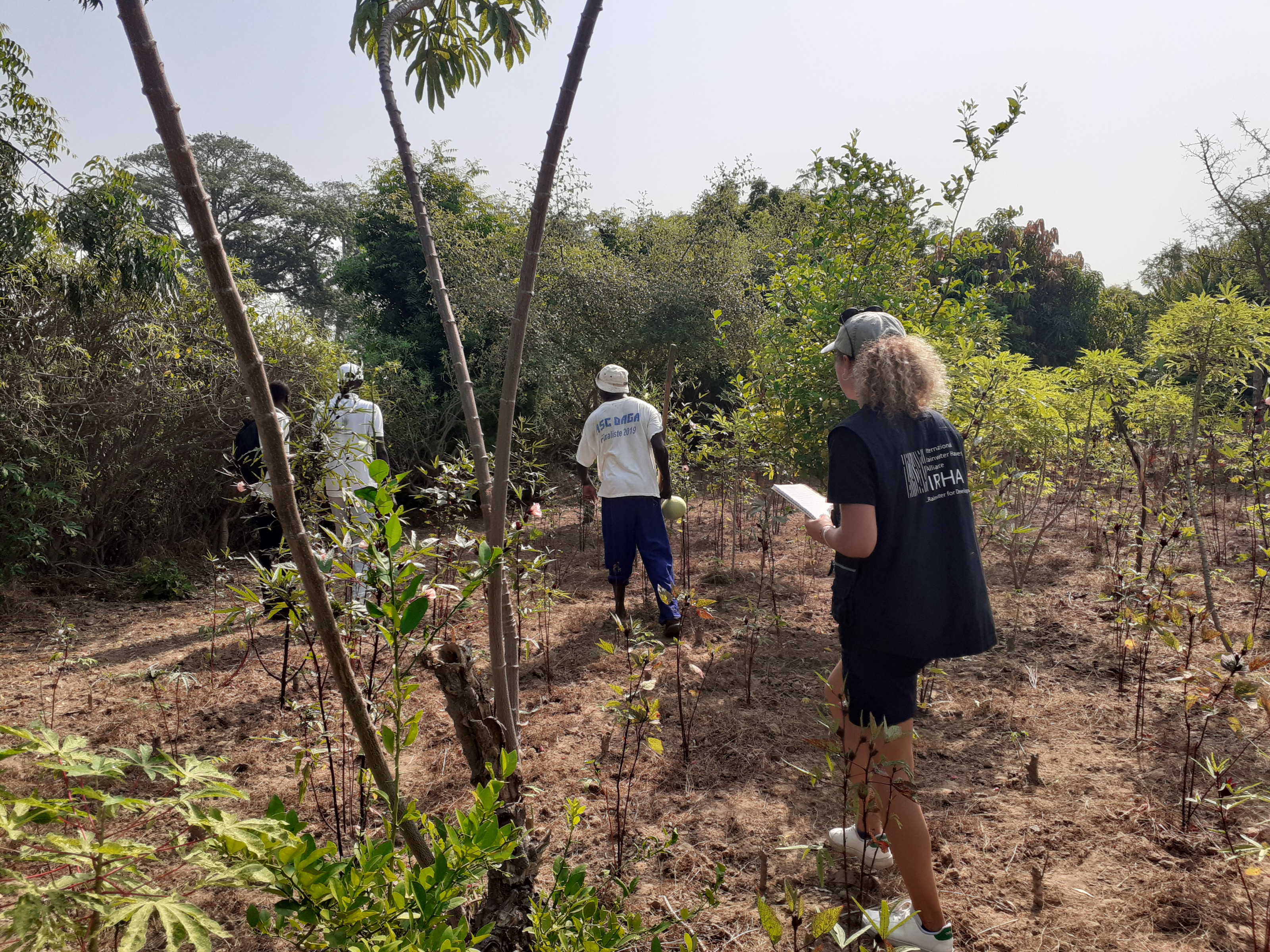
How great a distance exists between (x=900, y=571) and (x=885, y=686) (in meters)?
0.30

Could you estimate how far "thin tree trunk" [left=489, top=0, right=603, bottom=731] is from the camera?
1.43 meters

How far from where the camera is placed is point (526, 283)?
5.14ft

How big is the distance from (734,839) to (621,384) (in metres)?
2.73

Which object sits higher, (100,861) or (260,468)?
(260,468)

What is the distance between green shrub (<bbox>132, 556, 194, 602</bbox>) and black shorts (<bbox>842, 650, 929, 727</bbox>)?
5.77m

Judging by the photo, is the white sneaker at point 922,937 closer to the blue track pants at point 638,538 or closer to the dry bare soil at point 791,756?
the dry bare soil at point 791,756

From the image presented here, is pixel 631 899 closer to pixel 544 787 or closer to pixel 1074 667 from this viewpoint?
pixel 544 787

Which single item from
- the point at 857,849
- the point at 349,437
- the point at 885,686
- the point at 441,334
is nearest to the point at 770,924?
the point at 885,686

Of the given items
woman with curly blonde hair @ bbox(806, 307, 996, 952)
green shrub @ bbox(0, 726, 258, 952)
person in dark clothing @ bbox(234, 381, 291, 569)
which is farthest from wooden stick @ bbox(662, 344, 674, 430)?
green shrub @ bbox(0, 726, 258, 952)

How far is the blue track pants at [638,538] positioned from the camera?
14.2 feet

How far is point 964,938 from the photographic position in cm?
202

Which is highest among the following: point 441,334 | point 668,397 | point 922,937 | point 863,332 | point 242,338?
point 441,334

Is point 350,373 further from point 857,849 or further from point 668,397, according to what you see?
point 668,397

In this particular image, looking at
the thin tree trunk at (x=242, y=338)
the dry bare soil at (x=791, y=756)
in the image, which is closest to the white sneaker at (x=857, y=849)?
the dry bare soil at (x=791, y=756)
